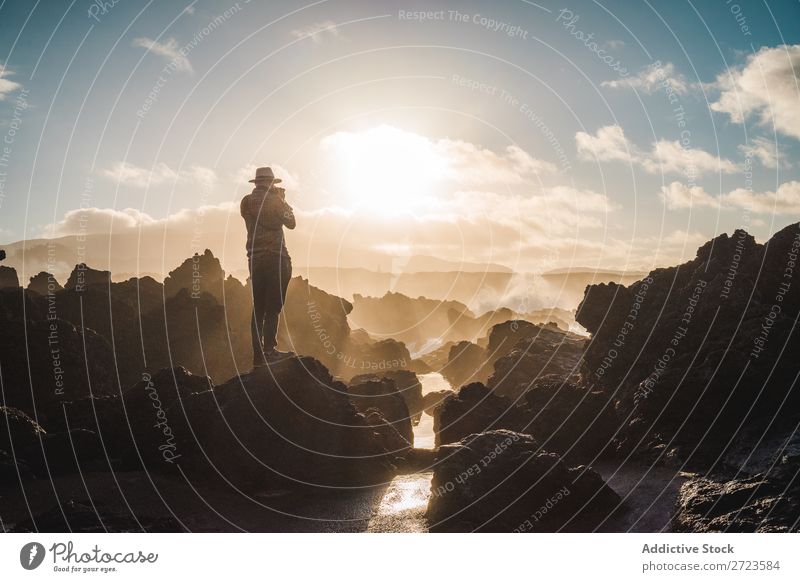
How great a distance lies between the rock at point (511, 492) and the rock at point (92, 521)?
4.96 metres

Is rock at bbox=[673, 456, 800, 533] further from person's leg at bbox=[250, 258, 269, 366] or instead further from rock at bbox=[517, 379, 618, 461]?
person's leg at bbox=[250, 258, 269, 366]

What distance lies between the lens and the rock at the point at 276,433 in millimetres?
12516

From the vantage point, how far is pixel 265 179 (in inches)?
579

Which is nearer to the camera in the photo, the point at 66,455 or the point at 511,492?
the point at 511,492

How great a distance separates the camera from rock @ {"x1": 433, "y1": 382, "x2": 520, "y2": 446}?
1833cm

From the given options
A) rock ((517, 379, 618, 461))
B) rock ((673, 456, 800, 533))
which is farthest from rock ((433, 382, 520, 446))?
rock ((673, 456, 800, 533))

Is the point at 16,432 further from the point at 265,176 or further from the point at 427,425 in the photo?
the point at 427,425

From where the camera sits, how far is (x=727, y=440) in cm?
1257

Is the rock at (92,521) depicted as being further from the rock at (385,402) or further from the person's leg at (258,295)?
the rock at (385,402)

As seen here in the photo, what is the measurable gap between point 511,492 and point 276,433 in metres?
5.81

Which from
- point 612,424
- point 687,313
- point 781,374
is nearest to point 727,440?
A: point 781,374

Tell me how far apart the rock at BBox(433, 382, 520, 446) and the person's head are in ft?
32.9

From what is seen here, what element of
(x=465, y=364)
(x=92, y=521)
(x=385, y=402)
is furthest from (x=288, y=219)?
(x=465, y=364)

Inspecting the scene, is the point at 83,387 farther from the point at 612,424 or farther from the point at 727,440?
the point at 727,440
